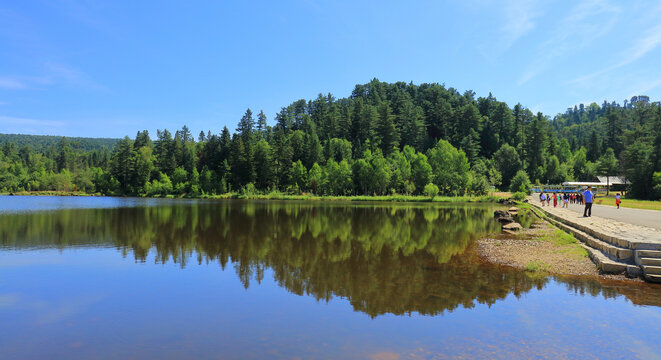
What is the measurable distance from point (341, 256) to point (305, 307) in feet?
27.5

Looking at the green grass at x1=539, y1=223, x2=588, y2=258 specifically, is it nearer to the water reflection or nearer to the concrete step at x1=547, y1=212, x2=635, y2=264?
the concrete step at x1=547, y1=212, x2=635, y2=264

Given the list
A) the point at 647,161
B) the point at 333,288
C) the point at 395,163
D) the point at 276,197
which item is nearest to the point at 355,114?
the point at 395,163

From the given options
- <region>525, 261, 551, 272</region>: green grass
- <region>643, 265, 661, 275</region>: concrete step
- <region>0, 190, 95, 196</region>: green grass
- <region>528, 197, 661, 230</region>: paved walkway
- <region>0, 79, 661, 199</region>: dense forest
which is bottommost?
<region>0, 190, 95, 196</region>: green grass

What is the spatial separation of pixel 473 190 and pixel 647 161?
3597 centimetres

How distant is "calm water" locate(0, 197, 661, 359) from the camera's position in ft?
29.6

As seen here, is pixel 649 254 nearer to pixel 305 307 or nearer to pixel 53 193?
pixel 305 307

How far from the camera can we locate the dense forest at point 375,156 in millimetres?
99000

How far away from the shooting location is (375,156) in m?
107

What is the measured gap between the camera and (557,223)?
1262 inches

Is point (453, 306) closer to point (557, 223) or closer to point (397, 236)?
point (397, 236)

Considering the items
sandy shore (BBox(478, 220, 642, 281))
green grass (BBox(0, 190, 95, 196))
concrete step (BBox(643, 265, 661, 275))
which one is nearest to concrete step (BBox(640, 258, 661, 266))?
concrete step (BBox(643, 265, 661, 275))

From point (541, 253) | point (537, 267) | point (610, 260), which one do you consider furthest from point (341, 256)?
point (610, 260)

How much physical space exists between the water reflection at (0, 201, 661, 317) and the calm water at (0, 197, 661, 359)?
0.35 feet

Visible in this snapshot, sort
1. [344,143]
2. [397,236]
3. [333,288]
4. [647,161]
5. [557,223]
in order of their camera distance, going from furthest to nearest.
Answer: [344,143] < [647,161] < [557,223] < [397,236] < [333,288]
